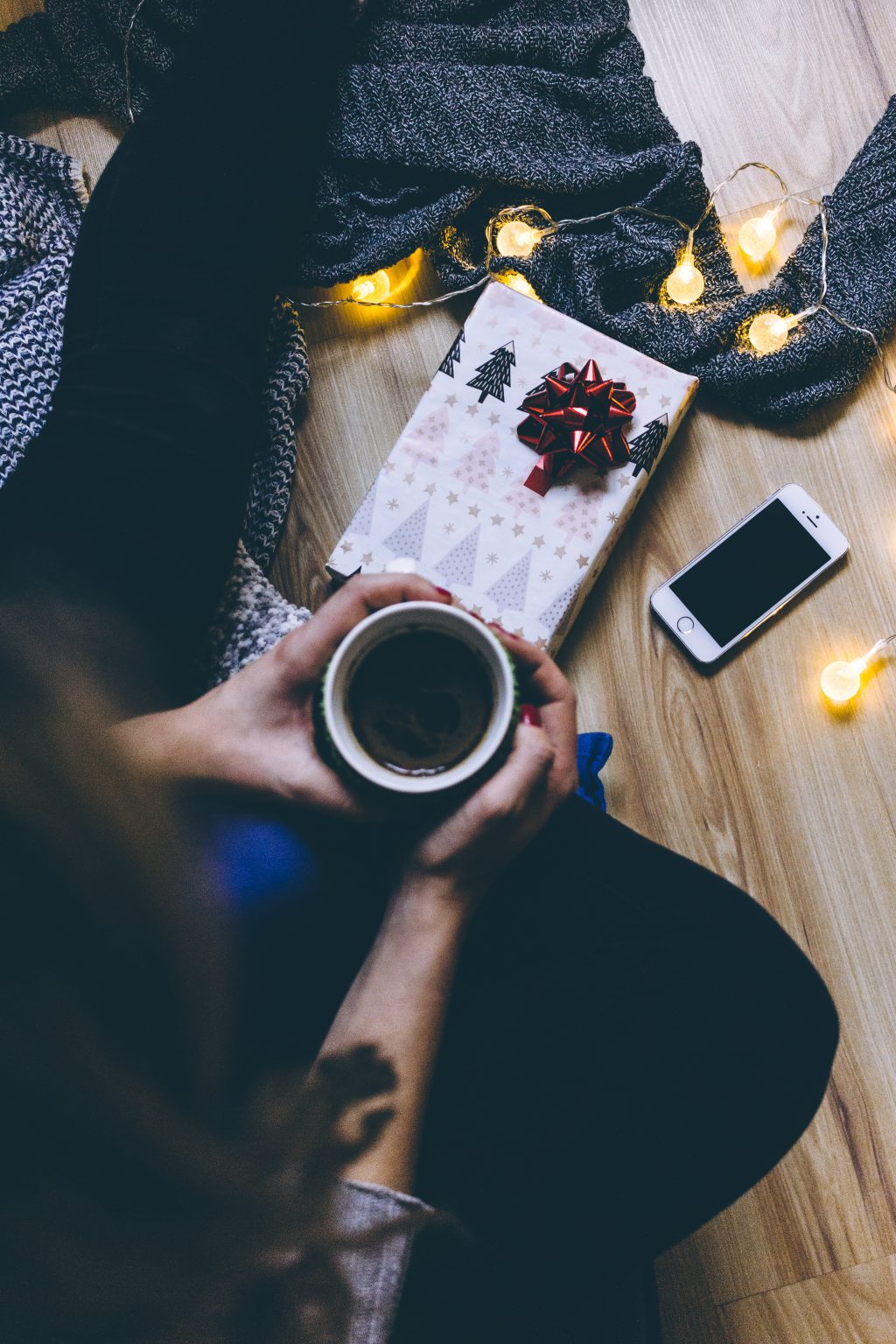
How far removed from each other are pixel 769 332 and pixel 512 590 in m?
0.33

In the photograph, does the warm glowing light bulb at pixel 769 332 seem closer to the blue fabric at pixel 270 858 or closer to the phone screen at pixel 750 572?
the phone screen at pixel 750 572

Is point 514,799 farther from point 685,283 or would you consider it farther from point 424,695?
point 685,283

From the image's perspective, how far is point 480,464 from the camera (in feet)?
2.30

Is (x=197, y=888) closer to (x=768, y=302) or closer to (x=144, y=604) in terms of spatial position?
(x=144, y=604)

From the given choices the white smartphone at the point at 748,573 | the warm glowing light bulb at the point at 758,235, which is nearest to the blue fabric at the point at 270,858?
the white smartphone at the point at 748,573

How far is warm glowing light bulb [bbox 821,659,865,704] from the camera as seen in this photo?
2.31 ft

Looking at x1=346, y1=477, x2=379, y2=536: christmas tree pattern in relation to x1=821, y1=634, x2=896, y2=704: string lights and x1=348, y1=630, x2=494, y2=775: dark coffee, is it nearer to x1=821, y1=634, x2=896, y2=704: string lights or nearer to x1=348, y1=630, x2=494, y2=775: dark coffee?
x1=348, y1=630, x2=494, y2=775: dark coffee

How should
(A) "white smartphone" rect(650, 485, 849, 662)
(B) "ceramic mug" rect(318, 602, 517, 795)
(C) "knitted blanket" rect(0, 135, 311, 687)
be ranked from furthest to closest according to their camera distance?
(A) "white smartphone" rect(650, 485, 849, 662) < (C) "knitted blanket" rect(0, 135, 311, 687) < (B) "ceramic mug" rect(318, 602, 517, 795)

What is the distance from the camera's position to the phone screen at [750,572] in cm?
72

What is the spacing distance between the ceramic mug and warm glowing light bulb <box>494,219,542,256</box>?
0.51m

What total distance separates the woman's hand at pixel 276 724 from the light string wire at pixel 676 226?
0.44 metres

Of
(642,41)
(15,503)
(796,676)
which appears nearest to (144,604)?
(15,503)

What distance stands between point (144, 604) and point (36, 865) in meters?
0.27

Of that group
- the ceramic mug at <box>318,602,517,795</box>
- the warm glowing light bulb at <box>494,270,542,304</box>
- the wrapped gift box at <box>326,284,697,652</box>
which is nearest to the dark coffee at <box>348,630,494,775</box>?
the ceramic mug at <box>318,602,517,795</box>
